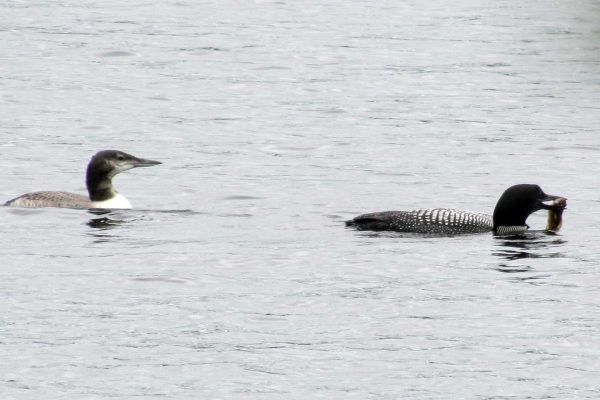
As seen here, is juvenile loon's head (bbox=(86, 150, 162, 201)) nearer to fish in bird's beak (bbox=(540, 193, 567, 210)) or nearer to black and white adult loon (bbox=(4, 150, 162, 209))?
black and white adult loon (bbox=(4, 150, 162, 209))

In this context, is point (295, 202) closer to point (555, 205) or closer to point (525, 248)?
point (555, 205)

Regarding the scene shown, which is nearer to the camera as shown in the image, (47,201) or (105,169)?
(47,201)

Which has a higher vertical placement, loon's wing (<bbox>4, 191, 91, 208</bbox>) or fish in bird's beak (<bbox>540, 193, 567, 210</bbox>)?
loon's wing (<bbox>4, 191, 91, 208</bbox>)

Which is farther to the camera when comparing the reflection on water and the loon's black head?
the loon's black head

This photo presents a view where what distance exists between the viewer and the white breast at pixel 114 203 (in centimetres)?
1992

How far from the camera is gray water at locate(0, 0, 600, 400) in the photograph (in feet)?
41.3

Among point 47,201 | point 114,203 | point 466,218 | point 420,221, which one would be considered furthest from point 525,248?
point 47,201

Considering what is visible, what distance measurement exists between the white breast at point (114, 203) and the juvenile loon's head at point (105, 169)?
0.06 metres

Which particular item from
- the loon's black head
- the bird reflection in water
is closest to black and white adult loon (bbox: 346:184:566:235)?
the loon's black head

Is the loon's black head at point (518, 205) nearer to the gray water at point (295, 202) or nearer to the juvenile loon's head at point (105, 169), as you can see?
the gray water at point (295, 202)

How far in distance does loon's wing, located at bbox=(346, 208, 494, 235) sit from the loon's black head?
0.31 m

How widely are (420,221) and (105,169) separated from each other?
4.04 meters

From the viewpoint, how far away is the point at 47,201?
1947 centimetres

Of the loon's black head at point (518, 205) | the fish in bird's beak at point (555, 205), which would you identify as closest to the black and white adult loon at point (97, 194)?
the loon's black head at point (518, 205)
